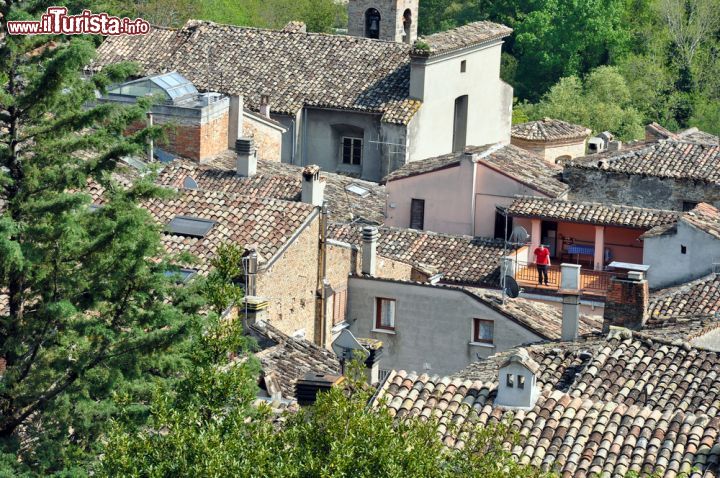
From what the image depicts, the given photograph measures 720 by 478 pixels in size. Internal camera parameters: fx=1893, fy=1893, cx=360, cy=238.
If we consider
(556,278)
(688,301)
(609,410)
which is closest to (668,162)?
(556,278)

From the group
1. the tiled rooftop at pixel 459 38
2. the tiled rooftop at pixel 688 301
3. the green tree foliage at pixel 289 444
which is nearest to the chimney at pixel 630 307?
the tiled rooftop at pixel 688 301

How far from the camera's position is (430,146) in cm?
5003

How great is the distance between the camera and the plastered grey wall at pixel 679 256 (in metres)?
35.7

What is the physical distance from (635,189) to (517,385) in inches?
931

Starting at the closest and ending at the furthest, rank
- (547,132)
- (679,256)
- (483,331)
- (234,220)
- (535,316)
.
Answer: (234,220)
(483,331)
(535,316)
(679,256)
(547,132)

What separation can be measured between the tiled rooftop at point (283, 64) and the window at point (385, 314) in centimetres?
1504

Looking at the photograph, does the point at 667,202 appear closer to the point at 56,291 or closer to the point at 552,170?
the point at 552,170

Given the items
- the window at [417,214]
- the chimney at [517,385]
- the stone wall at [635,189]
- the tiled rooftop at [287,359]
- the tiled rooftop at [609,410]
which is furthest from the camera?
the stone wall at [635,189]

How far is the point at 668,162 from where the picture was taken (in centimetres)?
4447

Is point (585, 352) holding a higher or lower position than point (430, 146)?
lower

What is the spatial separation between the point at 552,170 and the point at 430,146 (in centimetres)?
604

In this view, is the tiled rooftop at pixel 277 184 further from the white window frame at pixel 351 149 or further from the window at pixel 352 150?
the window at pixel 352 150

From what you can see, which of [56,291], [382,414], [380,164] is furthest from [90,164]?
[380,164]

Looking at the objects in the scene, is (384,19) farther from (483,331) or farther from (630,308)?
(630,308)
